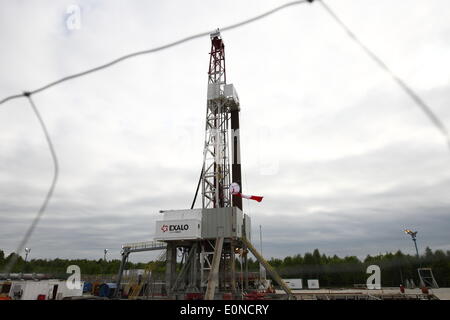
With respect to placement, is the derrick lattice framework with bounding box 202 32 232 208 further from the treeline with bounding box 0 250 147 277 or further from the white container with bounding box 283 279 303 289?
the treeline with bounding box 0 250 147 277

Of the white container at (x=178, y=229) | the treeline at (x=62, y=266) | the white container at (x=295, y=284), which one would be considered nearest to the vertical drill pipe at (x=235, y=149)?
the white container at (x=178, y=229)

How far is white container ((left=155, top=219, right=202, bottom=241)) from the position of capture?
25.2m

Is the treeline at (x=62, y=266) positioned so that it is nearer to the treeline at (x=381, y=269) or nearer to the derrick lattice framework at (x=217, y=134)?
the treeline at (x=381, y=269)

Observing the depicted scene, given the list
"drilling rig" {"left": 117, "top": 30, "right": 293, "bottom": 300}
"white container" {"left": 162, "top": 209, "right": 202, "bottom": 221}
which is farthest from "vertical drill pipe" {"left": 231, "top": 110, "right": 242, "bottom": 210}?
"white container" {"left": 162, "top": 209, "right": 202, "bottom": 221}

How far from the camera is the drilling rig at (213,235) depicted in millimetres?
25250

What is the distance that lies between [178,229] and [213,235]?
3.07m

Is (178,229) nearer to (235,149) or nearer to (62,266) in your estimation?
(235,149)

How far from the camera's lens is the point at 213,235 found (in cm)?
2564

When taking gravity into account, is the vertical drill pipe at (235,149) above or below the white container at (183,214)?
above

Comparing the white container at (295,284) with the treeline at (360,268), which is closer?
the white container at (295,284)

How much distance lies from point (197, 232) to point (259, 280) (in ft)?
37.2

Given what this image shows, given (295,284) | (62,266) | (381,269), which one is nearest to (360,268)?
(381,269)
